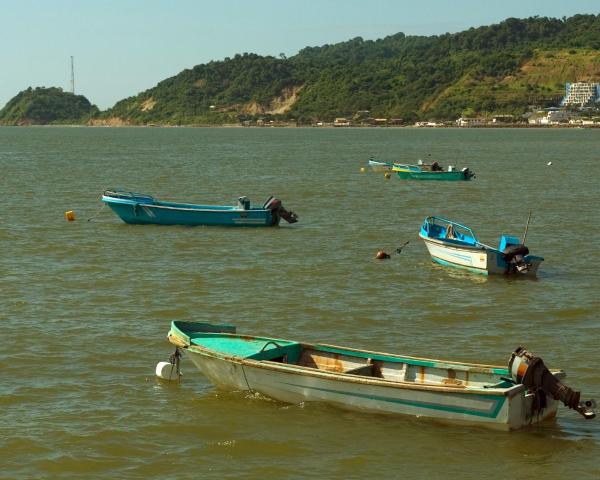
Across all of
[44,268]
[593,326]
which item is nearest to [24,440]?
[593,326]

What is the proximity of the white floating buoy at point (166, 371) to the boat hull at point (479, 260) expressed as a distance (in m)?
12.6

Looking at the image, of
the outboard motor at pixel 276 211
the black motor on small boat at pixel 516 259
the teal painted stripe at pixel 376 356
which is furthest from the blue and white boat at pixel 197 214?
the teal painted stripe at pixel 376 356

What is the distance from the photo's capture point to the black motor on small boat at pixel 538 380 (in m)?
15.7

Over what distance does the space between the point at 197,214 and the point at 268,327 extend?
18161 mm

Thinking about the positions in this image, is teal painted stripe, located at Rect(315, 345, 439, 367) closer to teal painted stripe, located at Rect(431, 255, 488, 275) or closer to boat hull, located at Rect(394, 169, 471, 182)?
teal painted stripe, located at Rect(431, 255, 488, 275)

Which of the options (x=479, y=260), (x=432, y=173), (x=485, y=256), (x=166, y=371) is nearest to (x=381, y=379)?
(x=166, y=371)

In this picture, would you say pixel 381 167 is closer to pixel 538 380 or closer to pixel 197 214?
pixel 197 214

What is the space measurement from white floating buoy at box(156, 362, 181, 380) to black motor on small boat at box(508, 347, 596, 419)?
6407mm

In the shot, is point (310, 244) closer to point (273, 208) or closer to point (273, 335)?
point (273, 208)

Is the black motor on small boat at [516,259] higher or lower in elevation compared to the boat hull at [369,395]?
higher

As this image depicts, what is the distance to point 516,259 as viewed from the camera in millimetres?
28797

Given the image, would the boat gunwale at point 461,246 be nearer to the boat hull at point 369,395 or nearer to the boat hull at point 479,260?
the boat hull at point 479,260

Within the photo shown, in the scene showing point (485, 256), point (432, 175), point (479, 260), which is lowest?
point (479, 260)

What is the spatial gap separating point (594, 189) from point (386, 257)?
106ft
